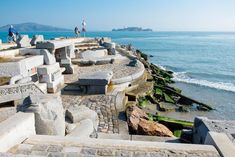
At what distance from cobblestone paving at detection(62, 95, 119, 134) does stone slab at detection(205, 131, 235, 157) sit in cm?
319

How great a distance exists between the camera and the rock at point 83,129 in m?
4.95

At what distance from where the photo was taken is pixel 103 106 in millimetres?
8977

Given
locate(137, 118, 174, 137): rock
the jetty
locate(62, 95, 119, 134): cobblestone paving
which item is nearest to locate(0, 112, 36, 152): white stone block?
the jetty

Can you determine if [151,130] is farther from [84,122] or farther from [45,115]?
[45,115]

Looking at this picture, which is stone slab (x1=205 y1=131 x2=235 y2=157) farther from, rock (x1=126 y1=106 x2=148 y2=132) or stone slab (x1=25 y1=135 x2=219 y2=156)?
rock (x1=126 y1=106 x2=148 y2=132)

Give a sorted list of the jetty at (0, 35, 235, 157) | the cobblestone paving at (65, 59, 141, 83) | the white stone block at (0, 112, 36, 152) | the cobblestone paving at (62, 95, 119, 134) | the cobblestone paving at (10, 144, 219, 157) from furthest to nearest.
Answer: the cobblestone paving at (65, 59, 141, 83), the cobblestone paving at (62, 95, 119, 134), the jetty at (0, 35, 235, 157), the cobblestone paving at (10, 144, 219, 157), the white stone block at (0, 112, 36, 152)

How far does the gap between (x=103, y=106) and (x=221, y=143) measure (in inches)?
214

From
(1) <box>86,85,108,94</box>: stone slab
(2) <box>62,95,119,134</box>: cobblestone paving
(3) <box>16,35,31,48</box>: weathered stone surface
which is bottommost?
(2) <box>62,95,119,134</box>: cobblestone paving

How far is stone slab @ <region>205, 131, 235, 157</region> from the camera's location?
12.3ft

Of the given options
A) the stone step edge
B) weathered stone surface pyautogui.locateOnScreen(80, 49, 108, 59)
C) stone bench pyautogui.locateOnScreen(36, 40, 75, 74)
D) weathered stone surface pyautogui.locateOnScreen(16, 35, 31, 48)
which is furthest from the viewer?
weathered stone surface pyautogui.locateOnScreen(80, 49, 108, 59)

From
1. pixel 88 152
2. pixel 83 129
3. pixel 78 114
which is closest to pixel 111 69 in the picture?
pixel 78 114

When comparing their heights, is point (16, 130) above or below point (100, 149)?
above

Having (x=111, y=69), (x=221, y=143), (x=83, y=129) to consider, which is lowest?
(x=111, y=69)

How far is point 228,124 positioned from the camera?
15.8ft
